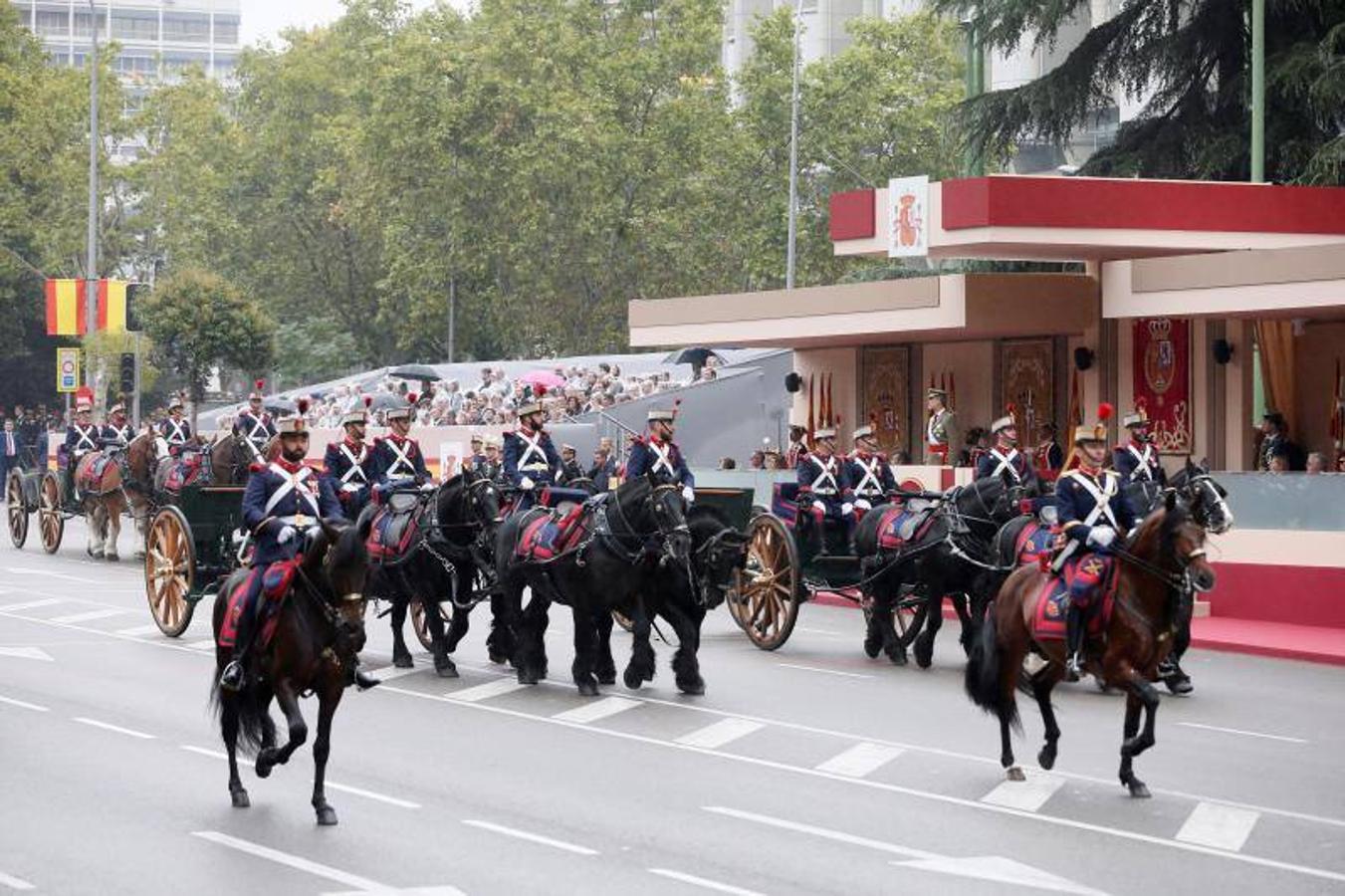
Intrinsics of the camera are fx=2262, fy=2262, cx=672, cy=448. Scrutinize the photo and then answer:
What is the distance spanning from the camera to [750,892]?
431 inches

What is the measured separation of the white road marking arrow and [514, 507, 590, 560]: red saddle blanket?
16.8 ft

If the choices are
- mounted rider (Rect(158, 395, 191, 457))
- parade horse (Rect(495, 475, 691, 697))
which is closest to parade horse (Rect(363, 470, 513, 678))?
parade horse (Rect(495, 475, 691, 697))

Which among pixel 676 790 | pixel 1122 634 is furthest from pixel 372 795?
pixel 1122 634

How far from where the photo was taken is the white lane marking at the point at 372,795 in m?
13.5

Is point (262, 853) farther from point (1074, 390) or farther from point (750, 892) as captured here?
point (1074, 390)

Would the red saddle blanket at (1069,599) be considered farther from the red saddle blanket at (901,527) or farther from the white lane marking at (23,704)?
the white lane marking at (23,704)

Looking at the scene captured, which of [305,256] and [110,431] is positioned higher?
[305,256]

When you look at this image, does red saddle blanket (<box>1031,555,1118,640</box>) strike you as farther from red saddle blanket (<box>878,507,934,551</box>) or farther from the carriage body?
the carriage body

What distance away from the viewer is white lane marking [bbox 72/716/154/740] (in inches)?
639

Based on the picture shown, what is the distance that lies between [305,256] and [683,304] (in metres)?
39.2

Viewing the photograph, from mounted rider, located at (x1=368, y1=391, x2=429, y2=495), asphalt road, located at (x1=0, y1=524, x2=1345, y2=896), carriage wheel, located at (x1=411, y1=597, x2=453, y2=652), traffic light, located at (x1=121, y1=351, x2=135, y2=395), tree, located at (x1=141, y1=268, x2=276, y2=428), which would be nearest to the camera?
asphalt road, located at (x1=0, y1=524, x2=1345, y2=896)

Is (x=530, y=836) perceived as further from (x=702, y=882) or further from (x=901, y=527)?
(x=901, y=527)

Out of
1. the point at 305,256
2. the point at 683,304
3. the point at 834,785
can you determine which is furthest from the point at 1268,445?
the point at 305,256

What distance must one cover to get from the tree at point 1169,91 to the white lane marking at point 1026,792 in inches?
958
